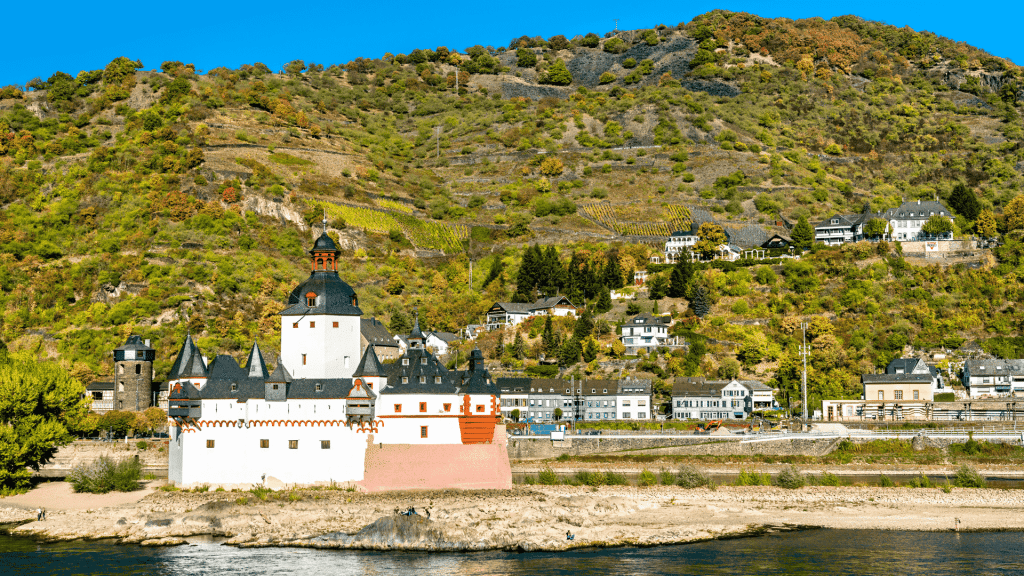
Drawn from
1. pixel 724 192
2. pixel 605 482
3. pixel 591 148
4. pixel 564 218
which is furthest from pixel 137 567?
pixel 591 148

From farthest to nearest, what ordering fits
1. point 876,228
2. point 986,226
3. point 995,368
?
1. point 876,228
2. point 986,226
3. point 995,368

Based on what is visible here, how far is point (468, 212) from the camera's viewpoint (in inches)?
5369

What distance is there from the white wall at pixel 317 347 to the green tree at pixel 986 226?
79.9 m

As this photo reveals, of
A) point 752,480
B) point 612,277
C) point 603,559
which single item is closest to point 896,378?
point 752,480

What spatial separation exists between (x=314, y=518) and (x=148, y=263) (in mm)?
62625

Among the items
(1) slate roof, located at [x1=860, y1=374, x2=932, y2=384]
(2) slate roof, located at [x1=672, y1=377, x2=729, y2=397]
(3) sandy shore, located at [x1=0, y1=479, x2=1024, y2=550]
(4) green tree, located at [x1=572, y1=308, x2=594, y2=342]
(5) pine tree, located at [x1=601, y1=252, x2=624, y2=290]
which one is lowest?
(3) sandy shore, located at [x1=0, y1=479, x2=1024, y2=550]

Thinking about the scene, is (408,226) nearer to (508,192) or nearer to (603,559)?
(508,192)

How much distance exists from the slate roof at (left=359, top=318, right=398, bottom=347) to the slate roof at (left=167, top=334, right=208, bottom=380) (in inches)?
1240

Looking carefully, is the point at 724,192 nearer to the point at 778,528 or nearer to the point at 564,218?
the point at 564,218

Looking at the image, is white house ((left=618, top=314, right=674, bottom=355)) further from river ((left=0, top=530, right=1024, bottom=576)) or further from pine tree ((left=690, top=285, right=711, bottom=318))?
river ((left=0, top=530, right=1024, bottom=576))

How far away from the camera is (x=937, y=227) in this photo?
108500 mm

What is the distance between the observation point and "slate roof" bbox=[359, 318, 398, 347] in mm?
88562

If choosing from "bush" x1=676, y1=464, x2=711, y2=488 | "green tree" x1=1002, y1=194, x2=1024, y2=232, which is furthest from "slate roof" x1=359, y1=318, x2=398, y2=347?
"green tree" x1=1002, y1=194, x2=1024, y2=232

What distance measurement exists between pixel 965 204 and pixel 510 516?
309 feet
